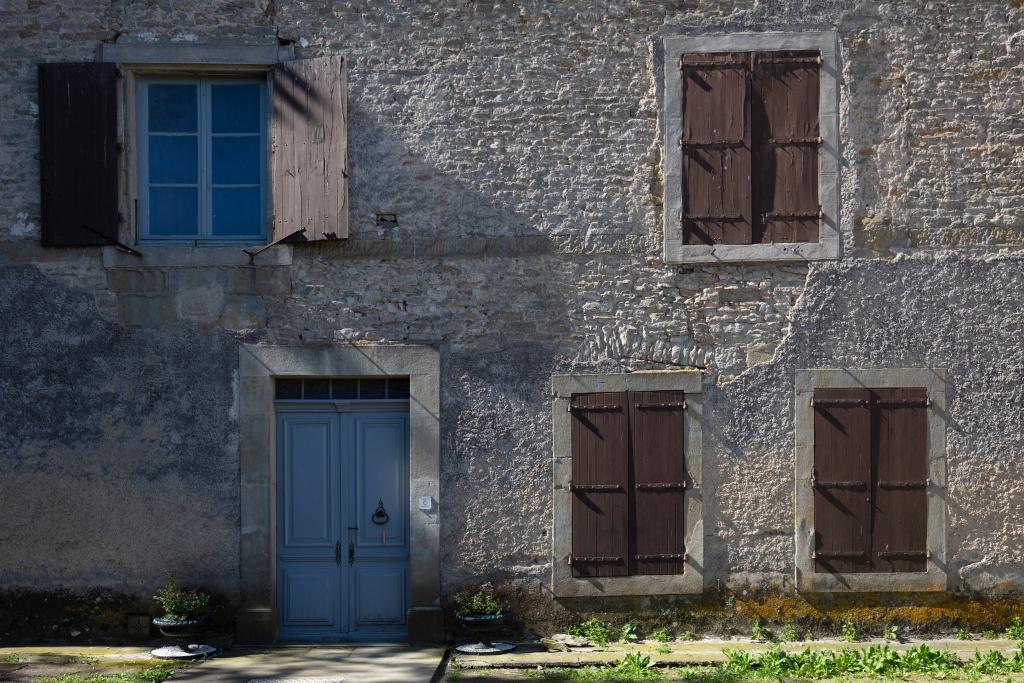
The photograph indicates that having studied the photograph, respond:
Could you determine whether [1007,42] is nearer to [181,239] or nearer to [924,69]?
[924,69]

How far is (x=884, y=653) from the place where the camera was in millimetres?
6062

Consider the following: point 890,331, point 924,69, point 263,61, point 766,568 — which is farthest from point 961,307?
point 263,61

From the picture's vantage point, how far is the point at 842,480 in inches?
261

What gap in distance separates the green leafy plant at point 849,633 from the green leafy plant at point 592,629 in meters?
1.53

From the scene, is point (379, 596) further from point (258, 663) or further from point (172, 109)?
point (172, 109)

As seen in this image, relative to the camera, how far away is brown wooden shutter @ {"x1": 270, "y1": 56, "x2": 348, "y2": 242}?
6598mm

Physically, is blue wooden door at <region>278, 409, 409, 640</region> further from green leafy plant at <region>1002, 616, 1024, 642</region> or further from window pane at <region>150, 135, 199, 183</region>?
green leafy plant at <region>1002, 616, 1024, 642</region>

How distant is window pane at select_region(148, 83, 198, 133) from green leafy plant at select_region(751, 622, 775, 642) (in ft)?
16.4

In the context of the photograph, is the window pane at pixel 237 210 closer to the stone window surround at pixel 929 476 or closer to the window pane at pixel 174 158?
the window pane at pixel 174 158

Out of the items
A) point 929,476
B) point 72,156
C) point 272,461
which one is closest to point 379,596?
point 272,461

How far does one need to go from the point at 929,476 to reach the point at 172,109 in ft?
18.4

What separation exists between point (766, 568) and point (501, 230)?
2.84 metres

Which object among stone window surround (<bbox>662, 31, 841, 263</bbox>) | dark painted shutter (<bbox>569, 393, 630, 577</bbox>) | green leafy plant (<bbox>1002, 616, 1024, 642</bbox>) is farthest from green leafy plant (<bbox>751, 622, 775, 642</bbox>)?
stone window surround (<bbox>662, 31, 841, 263</bbox>)

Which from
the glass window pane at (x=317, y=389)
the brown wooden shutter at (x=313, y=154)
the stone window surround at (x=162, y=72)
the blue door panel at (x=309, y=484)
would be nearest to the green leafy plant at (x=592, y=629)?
the blue door panel at (x=309, y=484)
